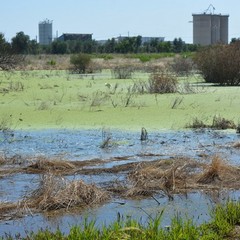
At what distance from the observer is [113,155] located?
11305mm

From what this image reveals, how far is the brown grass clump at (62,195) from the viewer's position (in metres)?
7.52

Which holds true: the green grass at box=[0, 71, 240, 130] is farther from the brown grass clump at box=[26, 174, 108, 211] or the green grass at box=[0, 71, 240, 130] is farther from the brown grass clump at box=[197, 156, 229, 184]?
the brown grass clump at box=[26, 174, 108, 211]

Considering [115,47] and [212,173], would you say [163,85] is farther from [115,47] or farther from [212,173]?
[115,47]

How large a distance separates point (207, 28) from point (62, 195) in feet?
421

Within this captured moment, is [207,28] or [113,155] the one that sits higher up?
→ [207,28]

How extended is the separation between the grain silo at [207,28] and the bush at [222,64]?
338 feet

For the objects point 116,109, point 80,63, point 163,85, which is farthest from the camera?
point 80,63

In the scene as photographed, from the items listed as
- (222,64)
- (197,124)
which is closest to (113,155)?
(197,124)

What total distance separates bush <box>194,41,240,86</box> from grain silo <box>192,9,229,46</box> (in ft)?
338

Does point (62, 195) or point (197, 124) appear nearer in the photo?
point (62, 195)

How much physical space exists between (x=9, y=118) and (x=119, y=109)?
2.97 m

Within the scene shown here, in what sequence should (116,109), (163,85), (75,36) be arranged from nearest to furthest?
(116,109) < (163,85) < (75,36)

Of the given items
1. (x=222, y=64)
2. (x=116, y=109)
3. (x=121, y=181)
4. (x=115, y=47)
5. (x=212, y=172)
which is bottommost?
(x=121, y=181)

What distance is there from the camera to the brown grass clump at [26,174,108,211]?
752 centimetres
